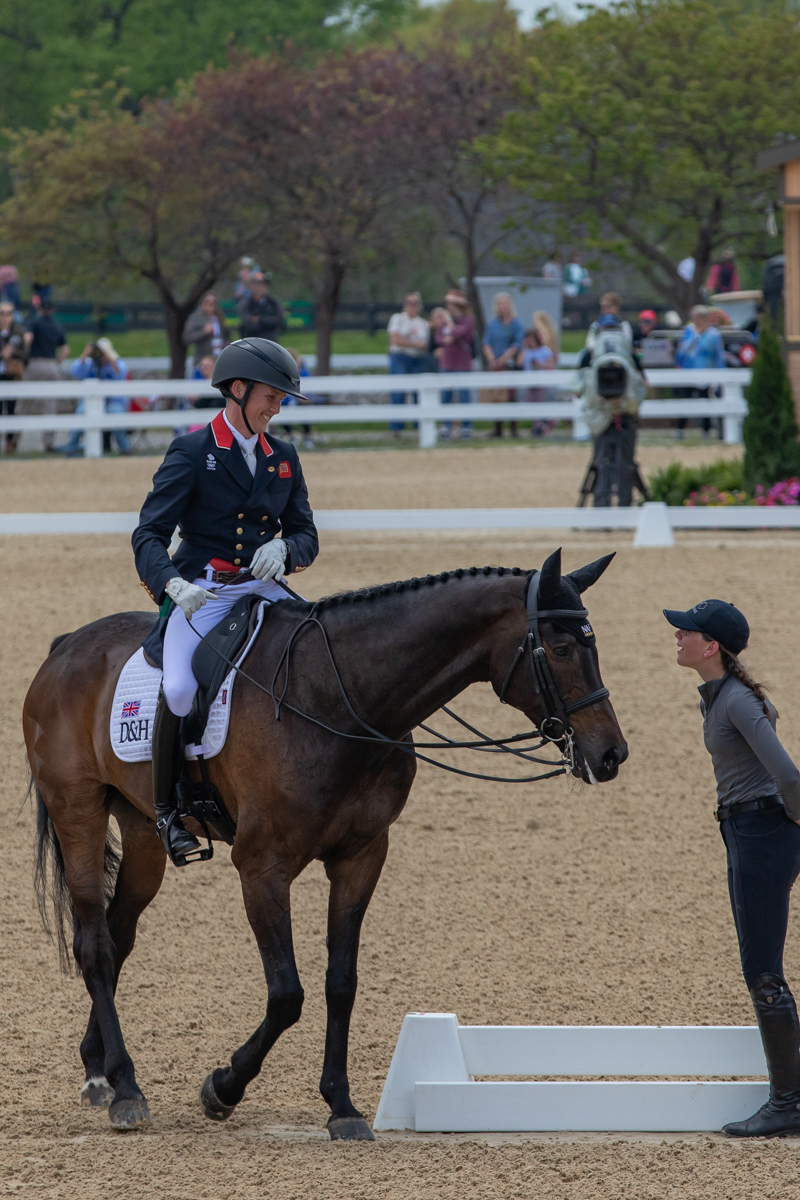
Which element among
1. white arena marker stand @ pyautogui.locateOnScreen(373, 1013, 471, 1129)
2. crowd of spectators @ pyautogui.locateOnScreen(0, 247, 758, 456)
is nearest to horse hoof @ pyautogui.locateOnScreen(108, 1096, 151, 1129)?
white arena marker stand @ pyautogui.locateOnScreen(373, 1013, 471, 1129)

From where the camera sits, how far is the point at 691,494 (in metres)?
16.0

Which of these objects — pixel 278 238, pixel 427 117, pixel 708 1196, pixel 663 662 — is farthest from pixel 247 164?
pixel 708 1196

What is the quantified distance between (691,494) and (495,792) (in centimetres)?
841

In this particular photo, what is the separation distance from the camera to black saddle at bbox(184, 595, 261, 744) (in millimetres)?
4633

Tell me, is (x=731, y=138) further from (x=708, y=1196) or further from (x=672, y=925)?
(x=708, y=1196)

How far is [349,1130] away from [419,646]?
147cm

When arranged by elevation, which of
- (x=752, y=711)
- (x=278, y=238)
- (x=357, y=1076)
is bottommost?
(x=357, y=1076)

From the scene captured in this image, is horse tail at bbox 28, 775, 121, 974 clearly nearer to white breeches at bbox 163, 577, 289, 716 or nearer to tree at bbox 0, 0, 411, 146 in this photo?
white breeches at bbox 163, 577, 289, 716

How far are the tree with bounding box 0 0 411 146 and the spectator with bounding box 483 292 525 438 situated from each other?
20.9 m

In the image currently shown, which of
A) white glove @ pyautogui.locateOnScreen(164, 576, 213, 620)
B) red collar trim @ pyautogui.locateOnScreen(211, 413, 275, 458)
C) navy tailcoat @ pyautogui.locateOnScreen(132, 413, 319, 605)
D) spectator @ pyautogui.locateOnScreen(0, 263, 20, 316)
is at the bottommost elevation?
white glove @ pyautogui.locateOnScreen(164, 576, 213, 620)

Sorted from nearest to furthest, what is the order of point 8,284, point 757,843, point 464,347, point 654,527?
1. point 757,843
2. point 654,527
3. point 464,347
4. point 8,284

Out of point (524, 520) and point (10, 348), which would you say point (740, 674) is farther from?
point (10, 348)

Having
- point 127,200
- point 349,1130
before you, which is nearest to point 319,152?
point 127,200

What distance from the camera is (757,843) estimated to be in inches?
173
